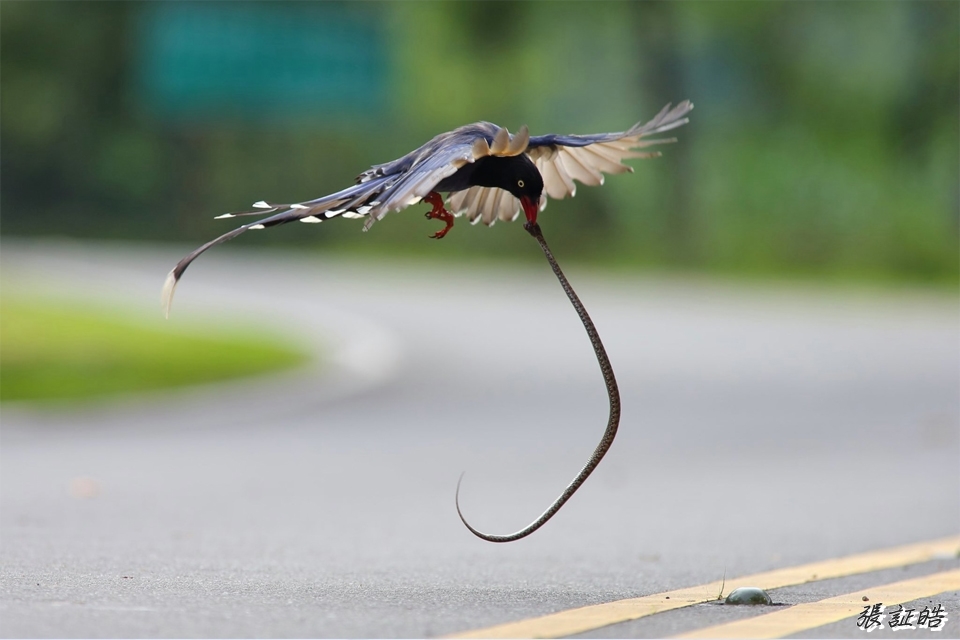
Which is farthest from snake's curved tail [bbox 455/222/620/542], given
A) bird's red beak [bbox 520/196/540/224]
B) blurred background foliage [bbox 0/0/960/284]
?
blurred background foliage [bbox 0/0/960/284]

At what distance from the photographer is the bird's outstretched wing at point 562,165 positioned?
201 inches

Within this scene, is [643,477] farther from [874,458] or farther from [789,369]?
[789,369]

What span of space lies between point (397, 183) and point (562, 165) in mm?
1178

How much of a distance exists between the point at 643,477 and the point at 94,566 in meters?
4.85

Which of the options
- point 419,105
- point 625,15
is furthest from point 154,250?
point 625,15

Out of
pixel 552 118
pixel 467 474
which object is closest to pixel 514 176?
pixel 467 474

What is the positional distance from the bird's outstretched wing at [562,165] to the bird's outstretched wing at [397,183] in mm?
488

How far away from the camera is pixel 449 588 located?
5230mm

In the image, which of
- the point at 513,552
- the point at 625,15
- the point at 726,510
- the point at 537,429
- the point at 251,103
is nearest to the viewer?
the point at 513,552

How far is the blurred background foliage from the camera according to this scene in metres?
34.2

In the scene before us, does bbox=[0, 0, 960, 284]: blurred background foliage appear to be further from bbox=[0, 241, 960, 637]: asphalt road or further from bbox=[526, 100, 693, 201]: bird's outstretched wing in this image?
bbox=[526, 100, 693, 201]: bird's outstretched wing

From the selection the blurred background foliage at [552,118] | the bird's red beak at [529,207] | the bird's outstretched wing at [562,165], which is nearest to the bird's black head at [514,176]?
the bird's red beak at [529,207]

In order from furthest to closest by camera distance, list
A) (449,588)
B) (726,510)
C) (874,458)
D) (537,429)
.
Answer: (537,429)
(874,458)
(726,510)
(449,588)

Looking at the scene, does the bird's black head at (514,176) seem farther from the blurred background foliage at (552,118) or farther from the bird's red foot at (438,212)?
the blurred background foliage at (552,118)
